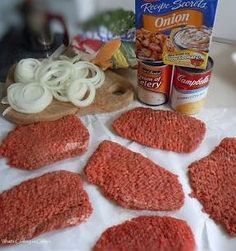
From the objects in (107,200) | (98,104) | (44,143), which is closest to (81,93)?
(98,104)

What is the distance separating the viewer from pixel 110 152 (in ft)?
2.18

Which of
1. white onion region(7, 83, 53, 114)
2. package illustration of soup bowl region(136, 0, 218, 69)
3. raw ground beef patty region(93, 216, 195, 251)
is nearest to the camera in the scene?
raw ground beef patty region(93, 216, 195, 251)

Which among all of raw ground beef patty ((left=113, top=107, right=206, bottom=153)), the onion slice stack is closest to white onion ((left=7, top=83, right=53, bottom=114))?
the onion slice stack

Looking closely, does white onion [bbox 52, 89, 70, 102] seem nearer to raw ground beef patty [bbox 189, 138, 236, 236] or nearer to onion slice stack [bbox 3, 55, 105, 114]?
onion slice stack [bbox 3, 55, 105, 114]

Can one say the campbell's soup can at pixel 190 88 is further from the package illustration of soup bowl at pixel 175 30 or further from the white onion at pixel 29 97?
the white onion at pixel 29 97

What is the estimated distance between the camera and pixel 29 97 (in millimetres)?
742

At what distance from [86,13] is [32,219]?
0.45m

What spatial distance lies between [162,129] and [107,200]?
7.8 inches

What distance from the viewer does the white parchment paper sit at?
0.54 m

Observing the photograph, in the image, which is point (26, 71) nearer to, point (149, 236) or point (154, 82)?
point (154, 82)

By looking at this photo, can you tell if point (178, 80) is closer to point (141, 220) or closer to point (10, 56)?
point (141, 220)

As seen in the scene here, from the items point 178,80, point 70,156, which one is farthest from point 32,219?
point 178,80

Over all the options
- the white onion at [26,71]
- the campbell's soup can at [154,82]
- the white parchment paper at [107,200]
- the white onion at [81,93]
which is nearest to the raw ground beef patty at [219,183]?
the white parchment paper at [107,200]

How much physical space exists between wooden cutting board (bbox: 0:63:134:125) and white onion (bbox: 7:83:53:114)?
0.5 inches
